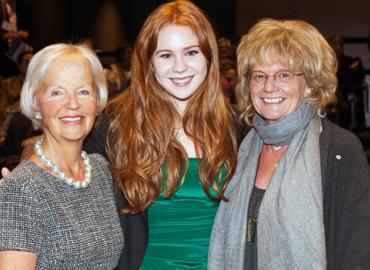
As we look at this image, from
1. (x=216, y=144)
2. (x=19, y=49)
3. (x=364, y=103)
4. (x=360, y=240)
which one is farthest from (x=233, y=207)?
(x=364, y=103)

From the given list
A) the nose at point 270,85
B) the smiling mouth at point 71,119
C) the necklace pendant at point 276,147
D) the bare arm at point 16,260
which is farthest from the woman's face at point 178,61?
the bare arm at point 16,260

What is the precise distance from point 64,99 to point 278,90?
35.5 inches

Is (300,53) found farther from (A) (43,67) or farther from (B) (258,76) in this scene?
(A) (43,67)

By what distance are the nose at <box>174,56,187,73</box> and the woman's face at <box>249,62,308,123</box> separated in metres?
0.31

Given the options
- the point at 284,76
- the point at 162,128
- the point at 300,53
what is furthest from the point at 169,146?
the point at 300,53

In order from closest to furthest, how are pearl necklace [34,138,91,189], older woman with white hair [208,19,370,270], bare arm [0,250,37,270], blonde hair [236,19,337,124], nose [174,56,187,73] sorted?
bare arm [0,250,37,270] < pearl necklace [34,138,91,189] < older woman with white hair [208,19,370,270] < blonde hair [236,19,337,124] < nose [174,56,187,73]

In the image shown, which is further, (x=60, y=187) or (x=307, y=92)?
(x=307, y=92)

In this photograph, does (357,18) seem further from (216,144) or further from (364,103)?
(216,144)

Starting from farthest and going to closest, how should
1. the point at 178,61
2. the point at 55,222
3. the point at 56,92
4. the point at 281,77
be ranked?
the point at 178,61 < the point at 281,77 < the point at 56,92 < the point at 55,222

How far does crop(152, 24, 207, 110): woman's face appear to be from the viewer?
293 cm

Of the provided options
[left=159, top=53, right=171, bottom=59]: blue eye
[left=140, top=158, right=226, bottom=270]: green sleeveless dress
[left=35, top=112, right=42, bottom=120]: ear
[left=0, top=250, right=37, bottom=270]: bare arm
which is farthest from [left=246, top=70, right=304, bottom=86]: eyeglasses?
[left=0, top=250, right=37, bottom=270]: bare arm

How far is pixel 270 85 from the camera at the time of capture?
281 cm

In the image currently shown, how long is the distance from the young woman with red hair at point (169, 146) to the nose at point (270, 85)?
33 centimetres

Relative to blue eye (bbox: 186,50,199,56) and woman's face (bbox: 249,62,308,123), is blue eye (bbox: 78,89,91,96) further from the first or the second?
woman's face (bbox: 249,62,308,123)
